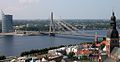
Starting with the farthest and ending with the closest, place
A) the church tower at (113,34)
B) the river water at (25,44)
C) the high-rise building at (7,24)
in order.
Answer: the high-rise building at (7,24)
the river water at (25,44)
the church tower at (113,34)

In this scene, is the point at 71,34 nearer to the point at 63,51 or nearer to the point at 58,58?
the point at 63,51

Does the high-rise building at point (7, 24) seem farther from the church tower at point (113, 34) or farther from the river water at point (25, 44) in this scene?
the church tower at point (113, 34)

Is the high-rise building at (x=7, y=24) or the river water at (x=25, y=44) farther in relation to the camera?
the high-rise building at (x=7, y=24)

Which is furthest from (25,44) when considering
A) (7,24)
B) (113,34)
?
(7,24)

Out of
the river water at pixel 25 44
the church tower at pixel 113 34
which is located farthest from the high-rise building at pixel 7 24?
the church tower at pixel 113 34

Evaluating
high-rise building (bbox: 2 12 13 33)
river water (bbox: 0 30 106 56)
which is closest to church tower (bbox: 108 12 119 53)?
river water (bbox: 0 30 106 56)

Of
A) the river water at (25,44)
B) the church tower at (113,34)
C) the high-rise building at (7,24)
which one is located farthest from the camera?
the high-rise building at (7,24)

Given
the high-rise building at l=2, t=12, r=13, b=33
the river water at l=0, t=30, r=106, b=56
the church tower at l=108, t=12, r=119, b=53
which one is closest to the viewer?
the church tower at l=108, t=12, r=119, b=53

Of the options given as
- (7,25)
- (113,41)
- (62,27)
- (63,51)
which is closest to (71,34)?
(62,27)

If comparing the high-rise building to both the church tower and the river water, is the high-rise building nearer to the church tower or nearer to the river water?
the river water

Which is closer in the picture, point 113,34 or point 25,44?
point 113,34

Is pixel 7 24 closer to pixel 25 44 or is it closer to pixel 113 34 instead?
pixel 25 44
